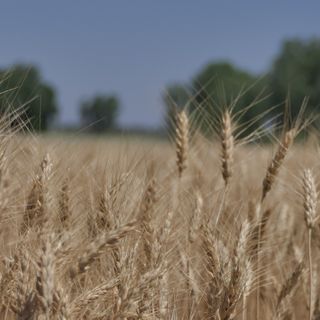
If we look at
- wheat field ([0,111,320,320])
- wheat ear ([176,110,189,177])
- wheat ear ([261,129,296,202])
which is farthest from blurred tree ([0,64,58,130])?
wheat ear ([261,129,296,202])

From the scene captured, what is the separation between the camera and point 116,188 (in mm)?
1917

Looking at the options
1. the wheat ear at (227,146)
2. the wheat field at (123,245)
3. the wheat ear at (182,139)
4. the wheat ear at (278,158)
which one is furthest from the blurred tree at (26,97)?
the wheat ear at (278,158)

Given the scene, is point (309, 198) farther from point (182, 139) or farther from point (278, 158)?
point (182, 139)

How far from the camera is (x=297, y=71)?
47.8m

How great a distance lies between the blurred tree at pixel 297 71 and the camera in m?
45.8

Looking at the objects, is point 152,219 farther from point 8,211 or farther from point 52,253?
point 52,253

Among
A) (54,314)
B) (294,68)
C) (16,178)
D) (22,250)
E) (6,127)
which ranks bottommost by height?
(54,314)

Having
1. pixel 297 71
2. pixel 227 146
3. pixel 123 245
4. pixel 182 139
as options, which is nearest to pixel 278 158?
pixel 227 146

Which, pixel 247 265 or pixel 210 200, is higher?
pixel 210 200

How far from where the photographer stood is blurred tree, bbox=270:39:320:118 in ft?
150

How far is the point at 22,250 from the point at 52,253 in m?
0.25

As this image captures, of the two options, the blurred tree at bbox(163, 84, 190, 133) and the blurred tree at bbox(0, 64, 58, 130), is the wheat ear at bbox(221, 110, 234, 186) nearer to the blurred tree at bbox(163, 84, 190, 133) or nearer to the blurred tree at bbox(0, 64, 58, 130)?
the blurred tree at bbox(163, 84, 190, 133)

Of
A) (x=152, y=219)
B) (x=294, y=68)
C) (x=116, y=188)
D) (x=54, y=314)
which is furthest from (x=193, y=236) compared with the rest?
(x=294, y=68)

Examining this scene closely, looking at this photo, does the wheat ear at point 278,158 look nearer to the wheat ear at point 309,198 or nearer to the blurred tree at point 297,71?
the wheat ear at point 309,198
